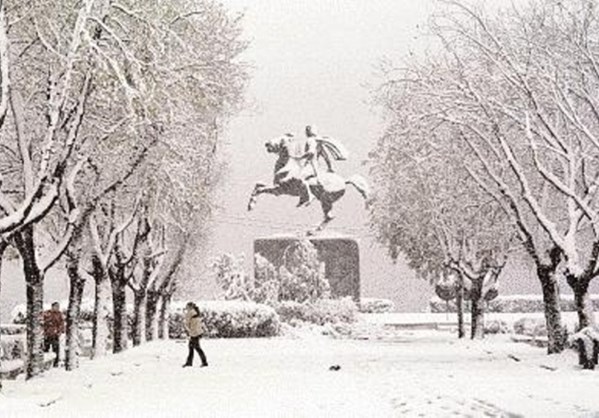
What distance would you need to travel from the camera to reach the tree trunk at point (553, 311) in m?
23.0

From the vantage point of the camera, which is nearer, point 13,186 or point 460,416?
point 460,416

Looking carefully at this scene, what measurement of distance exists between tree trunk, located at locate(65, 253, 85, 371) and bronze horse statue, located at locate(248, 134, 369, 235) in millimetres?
29877

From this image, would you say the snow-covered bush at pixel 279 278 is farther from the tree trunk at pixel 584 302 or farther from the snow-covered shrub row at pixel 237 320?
the tree trunk at pixel 584 302

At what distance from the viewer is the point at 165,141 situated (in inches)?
739

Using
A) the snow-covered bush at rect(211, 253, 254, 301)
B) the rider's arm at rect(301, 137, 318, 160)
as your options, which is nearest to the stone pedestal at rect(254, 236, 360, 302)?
the snow-covered bush at rect(211, 253, 254, 301)

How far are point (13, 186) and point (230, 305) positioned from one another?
2086 cm

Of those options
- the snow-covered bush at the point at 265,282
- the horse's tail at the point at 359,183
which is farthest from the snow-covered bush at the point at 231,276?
the horse's tail at the point at 359,183

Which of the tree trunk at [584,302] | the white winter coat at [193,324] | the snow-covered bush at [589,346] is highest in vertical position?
the tree trunk at [584,302]

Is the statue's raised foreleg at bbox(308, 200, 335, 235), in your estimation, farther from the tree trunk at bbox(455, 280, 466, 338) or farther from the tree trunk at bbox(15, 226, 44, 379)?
the tree trunk at bbox(15, 226, 44, 379)

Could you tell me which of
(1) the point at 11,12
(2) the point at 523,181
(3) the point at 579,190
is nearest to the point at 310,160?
(3) the point at 579,190

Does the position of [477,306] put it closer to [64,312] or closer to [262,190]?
[64,312]

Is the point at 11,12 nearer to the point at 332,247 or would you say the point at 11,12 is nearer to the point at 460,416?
the point at 460,416

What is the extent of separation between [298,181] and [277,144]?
8.54 ft

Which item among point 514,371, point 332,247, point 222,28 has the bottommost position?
point 514,371
